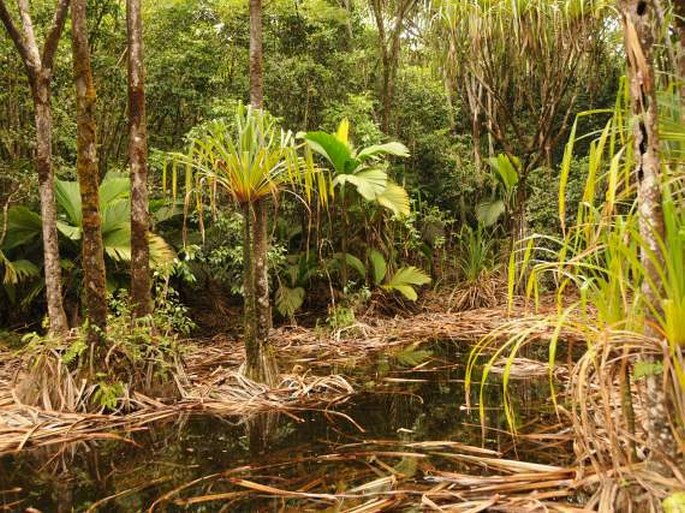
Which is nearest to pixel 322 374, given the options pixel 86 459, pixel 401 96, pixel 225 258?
pixel 86 459

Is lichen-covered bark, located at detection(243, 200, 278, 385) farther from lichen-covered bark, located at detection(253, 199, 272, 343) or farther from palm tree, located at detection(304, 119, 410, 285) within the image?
palm tree, located at detection(304, 119, 410, 285)

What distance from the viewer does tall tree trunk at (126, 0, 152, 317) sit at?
4.34 meters

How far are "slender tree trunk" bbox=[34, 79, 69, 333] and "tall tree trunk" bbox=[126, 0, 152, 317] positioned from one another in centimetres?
116

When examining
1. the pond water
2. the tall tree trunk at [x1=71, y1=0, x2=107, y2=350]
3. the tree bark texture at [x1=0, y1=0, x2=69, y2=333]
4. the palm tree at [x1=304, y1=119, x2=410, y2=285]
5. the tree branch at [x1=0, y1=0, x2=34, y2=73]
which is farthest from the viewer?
the palm tree at [x1=304, y1=119, x2=410, y2=285]

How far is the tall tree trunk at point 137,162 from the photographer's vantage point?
4336 millimetres

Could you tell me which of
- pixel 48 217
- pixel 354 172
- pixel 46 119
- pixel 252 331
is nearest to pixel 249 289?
pixel 252 331

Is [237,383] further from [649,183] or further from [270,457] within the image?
[649,183]

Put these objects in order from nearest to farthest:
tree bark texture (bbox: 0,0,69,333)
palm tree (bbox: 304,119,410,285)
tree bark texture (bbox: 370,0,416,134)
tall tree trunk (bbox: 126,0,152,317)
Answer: tall tree trunk (bbox: 126,0,152,317), tree bark texture (bbox: 0,0,69,333), palm tree (bbox: 304,119,410,285), tree bark texture (bbox: 370,0,416,134)

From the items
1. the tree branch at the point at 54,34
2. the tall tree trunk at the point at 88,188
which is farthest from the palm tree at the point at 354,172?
the tall tree trunk at the point at 88,188

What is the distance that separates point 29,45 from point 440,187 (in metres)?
7.16

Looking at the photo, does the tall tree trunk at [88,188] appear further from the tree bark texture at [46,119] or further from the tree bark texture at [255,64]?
the tree bark texture at [255,64]

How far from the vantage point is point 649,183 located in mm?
1902

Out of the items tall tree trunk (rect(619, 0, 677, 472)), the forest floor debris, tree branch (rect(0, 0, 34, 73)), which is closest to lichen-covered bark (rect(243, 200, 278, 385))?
the forest floor debris

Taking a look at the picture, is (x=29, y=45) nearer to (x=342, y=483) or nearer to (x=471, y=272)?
(x=342, y=483)
